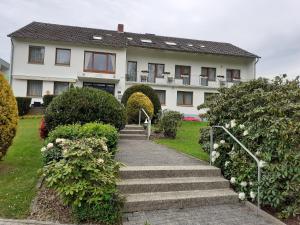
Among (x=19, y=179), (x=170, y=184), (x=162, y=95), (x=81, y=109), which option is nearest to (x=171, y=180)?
(x=170, y=184)

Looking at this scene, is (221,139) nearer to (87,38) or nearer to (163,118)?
(163,118)

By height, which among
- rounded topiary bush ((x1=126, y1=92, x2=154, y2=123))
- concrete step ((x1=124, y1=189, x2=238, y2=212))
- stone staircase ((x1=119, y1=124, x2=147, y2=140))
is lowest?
concrete step ((x1=124, y1=189, x2=238, y2=212))

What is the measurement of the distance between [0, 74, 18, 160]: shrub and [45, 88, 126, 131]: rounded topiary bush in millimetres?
2391

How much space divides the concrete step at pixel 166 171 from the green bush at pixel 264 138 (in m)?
0.37

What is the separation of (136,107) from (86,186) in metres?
12.2

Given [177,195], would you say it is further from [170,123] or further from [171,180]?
[170,123]

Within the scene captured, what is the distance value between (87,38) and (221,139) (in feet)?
67.9

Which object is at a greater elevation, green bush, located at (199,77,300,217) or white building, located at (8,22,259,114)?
white building, located at (8,22,259,114)

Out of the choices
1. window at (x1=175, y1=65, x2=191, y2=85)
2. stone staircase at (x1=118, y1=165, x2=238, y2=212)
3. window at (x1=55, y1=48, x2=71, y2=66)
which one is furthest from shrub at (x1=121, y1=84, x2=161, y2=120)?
stone staircase at (x1=118, y1=165, x2=238, y2=212)

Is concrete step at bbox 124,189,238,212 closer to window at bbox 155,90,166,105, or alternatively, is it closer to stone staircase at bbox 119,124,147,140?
stone staircase at bbox 119,124,147,140

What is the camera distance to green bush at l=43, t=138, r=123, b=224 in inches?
182

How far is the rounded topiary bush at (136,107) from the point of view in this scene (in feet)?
54.5

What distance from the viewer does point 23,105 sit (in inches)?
798

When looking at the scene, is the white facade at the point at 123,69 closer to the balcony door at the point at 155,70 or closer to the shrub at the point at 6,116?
the balcony door at the point at 155,70
